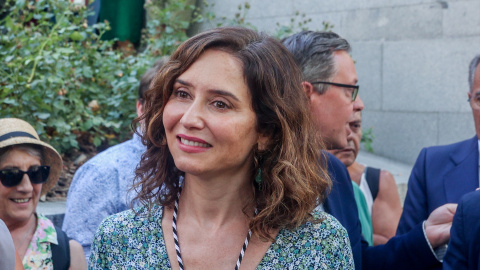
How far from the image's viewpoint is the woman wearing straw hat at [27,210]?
11.8ft

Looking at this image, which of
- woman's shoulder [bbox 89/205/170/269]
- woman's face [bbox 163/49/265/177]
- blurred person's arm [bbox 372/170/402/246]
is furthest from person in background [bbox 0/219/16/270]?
blurred person's arm [bbox 372/170/402/246]

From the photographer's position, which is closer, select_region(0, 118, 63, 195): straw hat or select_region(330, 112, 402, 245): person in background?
select_region(0, 118, 63, 195): straw hat

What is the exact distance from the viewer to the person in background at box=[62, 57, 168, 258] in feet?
12.4

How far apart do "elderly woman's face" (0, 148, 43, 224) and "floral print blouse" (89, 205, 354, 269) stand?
4.16 ft

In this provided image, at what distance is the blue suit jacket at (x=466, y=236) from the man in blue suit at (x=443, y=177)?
3.00 feet

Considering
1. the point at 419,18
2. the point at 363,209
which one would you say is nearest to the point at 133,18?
the point at 419,18

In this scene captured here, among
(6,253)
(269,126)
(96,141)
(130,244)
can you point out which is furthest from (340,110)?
(96,141)

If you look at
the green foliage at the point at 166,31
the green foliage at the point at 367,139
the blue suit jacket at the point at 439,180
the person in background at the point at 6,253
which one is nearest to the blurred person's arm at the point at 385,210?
the blue suit jacket at the point at 439,180

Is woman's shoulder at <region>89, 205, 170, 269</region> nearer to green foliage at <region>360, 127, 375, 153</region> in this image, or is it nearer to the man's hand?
the man's hand

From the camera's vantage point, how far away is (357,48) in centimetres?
833

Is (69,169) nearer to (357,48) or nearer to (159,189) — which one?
(159,189)

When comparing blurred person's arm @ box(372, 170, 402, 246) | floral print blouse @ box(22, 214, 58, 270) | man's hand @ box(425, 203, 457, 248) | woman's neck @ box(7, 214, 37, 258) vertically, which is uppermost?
man's hand @ box(425, 203, 457, 248)

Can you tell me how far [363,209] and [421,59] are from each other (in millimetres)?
3922

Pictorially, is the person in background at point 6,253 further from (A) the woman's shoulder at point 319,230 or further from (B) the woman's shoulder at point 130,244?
(A) the woman's shoulder at point 319,230
